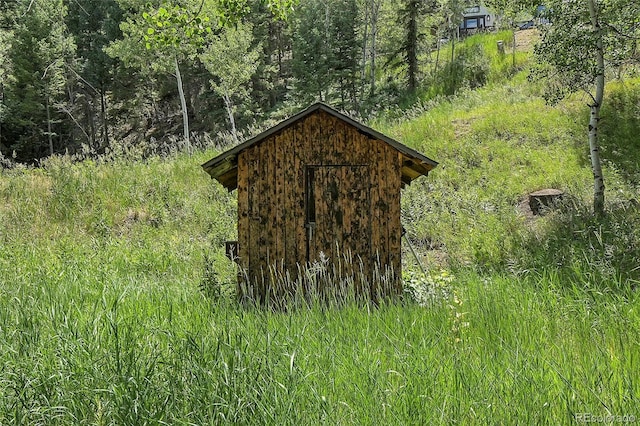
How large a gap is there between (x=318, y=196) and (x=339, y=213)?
0.41 m

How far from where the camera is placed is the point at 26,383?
2.88 m

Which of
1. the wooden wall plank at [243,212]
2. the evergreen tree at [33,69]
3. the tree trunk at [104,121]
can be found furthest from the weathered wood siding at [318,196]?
the tree trunk at [104,121]

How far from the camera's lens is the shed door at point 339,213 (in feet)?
23.6

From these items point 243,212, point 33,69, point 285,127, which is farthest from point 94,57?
point 243,212

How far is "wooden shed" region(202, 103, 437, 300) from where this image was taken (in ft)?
23.6

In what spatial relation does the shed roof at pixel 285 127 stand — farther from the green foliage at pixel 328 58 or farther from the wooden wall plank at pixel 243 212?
the green foliage at pixel 328 58

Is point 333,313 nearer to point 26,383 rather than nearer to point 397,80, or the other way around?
point 26,383

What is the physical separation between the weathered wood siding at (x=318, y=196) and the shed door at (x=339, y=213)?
0.05 ft

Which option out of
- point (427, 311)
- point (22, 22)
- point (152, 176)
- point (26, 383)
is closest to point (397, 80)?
point (152, 176)

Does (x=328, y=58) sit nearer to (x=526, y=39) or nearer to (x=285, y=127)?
(x=526, y=39)

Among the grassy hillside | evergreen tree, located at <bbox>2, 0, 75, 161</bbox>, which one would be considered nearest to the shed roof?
the grassy hillside

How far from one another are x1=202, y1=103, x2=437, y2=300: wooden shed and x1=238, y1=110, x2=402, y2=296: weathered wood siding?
0.6 inches

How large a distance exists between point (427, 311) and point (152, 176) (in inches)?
482

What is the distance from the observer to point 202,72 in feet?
127
